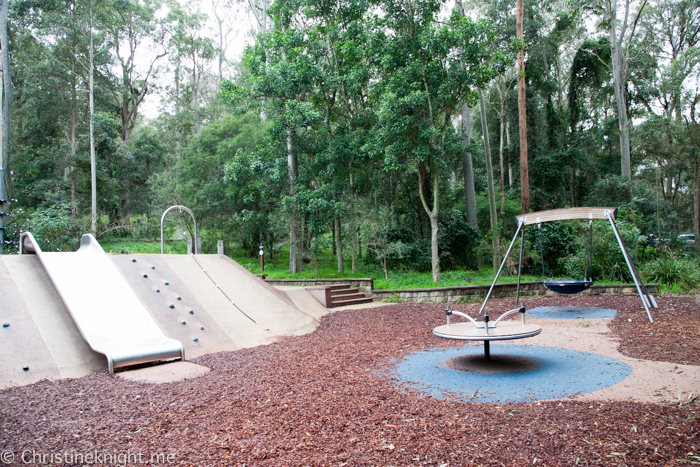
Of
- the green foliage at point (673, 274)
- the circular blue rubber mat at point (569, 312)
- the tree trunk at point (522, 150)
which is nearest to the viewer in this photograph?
the circular blue rubber mat at point (569, 312)

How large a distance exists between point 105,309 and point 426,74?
1027 cm

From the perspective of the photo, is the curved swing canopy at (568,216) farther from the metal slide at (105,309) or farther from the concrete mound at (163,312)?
the metal slide at (105,309)

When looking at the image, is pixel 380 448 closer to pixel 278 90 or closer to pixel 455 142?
pixel 455 142

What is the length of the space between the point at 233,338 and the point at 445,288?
6.16 meters

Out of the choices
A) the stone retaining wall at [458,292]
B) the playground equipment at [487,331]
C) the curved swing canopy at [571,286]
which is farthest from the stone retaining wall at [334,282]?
the playground equipment at [487,331]

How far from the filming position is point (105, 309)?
20.1ft

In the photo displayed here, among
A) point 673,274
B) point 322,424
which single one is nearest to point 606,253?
point 673,274

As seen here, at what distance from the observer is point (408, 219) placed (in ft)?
58.7

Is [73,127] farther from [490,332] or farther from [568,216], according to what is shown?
[490,332]

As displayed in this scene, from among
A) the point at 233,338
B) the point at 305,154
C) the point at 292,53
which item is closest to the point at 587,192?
the point at 305,154

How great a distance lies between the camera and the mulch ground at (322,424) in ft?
8.95

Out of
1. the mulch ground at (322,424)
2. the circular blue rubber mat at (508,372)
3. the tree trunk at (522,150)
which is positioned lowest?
the circular blue rubber mat at (508,372)

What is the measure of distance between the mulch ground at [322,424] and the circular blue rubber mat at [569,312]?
3.48 meters

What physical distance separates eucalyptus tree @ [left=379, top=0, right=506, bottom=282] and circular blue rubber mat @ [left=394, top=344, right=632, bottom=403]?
25.1 ft
